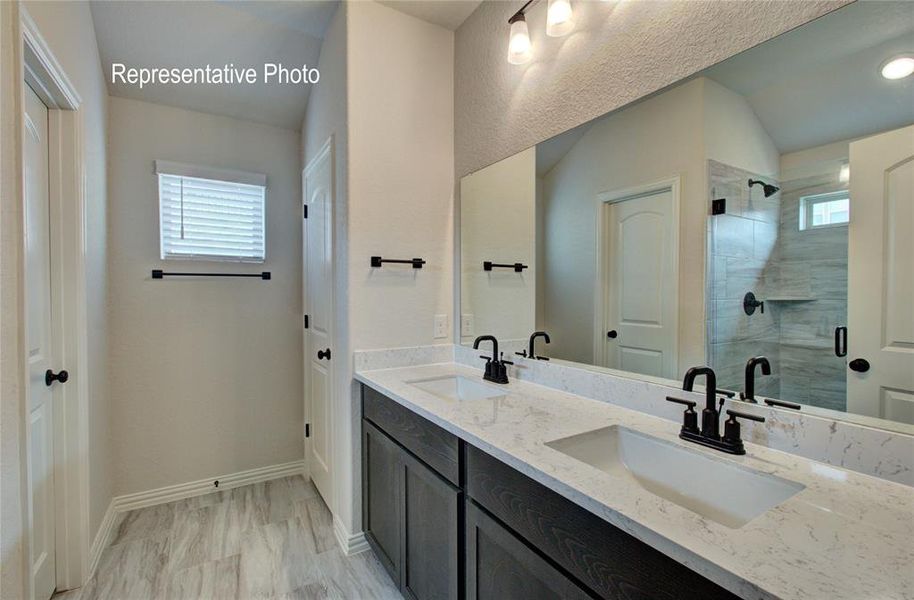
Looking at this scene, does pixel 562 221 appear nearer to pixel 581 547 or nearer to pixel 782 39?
pixel 782 39

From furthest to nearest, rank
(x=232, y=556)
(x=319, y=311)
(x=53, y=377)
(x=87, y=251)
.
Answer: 1. (x=319, y=311)
2. (x=232, y=556)
3. (x=87, y=251)
4. (x=53, y=377)

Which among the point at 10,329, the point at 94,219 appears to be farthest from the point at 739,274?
the point at 94,219

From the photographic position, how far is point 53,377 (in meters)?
1.60

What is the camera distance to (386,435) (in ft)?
5.52

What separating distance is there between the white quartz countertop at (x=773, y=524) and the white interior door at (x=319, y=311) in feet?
4.49

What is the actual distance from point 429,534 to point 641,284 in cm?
110

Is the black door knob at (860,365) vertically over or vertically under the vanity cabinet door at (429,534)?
over

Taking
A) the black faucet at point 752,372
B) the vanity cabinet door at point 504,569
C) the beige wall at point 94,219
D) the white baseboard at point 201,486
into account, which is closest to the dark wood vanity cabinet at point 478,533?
the vanity cabinet door at point 504,569

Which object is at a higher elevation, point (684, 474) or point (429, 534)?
point (684, 474)

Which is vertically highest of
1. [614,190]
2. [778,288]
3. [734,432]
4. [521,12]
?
[521,12]

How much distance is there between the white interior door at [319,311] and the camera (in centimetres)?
222

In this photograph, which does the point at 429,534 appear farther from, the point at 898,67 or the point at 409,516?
the point at 898,67

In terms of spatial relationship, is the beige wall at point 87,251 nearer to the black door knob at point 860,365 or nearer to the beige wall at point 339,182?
the beige wall at point 339,182

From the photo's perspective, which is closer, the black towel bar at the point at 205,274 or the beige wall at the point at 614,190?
the beige wall at the point at 614,190
